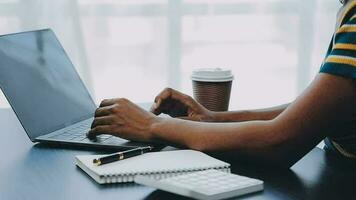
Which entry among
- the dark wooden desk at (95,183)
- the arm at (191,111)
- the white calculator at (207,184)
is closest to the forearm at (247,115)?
the arm at (191,111)

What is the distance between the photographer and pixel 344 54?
0.90 meters

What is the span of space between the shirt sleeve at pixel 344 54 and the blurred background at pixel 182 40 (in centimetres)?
121

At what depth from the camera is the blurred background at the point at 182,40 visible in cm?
204

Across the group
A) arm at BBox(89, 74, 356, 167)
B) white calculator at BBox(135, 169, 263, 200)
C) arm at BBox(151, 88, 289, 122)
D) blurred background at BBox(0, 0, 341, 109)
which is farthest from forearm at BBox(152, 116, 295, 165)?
blurred background at BBox(0, 0, 341, 109)

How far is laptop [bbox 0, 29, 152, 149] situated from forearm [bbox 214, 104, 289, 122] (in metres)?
0.27

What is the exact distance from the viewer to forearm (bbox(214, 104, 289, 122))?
4.09ft

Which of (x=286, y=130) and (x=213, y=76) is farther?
(x=213, y=76)

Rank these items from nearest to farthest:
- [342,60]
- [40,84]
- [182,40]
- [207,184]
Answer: [207,184], [342,60], [40,84], [182,40]

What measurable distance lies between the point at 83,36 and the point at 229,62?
57 cm

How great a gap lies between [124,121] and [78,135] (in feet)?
0.46

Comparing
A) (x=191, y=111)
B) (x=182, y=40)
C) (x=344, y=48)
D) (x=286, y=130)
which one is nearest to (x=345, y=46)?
(x=344, y=48)

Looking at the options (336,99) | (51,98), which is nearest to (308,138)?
(336,99)

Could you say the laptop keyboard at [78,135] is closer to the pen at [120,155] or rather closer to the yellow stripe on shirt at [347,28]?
the pen at [120,155]

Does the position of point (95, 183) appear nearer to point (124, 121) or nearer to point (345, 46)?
point (124, 121)
